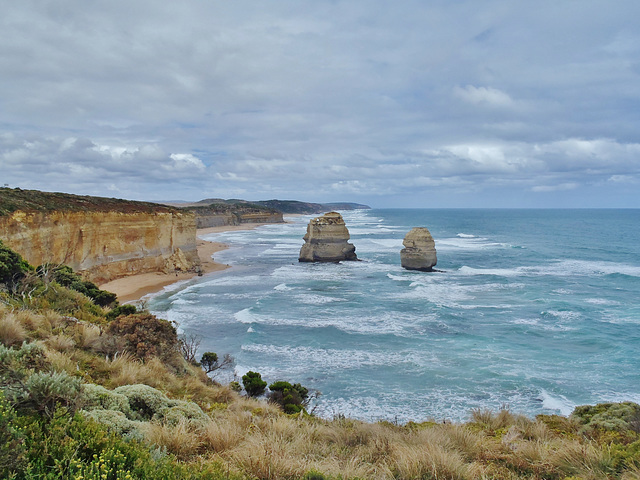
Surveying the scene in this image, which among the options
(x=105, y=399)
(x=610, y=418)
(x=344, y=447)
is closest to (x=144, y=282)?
(x=105, y=399)

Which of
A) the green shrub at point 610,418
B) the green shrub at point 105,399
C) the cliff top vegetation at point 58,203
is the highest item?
the cliff top vegetation at point 58,203

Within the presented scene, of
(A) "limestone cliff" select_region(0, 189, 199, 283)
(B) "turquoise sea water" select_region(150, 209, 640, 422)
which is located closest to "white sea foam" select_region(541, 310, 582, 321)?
(B) "turquoise sea water" select_region(150, 209, 640, 422)

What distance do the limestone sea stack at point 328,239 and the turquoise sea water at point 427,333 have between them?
364cm

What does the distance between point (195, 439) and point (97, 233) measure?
31.3 meters

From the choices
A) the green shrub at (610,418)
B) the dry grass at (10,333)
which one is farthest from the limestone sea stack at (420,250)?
the dry grass at (10,333)

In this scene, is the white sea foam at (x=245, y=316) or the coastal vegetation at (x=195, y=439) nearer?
the coastal vegetation at (x=195, y=439)

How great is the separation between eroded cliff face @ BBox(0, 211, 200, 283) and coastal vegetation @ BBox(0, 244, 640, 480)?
19188 mm

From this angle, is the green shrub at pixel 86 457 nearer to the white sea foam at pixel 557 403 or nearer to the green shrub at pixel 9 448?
the green shrub at pixel 9 448

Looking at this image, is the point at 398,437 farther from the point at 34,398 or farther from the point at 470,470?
the point at 34,398

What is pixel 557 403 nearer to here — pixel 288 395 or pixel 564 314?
pixel 288 395

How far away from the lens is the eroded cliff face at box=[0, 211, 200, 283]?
24594mm

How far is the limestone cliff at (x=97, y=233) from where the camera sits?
24562 millimetres

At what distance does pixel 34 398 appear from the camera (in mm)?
4344

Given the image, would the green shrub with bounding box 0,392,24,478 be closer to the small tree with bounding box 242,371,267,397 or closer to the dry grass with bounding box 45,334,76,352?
the dry grass with bounding box 45,334,76,352
